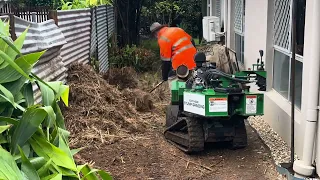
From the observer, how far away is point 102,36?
1280 cm

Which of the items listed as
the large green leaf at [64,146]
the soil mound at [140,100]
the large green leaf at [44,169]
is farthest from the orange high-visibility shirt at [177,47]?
the large green leaf at [44,169]

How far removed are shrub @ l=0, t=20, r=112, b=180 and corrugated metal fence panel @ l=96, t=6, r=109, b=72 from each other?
9.39m

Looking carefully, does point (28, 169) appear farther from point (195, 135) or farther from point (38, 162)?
point (195, 135)

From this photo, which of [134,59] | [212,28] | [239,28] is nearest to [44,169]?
[239,28]

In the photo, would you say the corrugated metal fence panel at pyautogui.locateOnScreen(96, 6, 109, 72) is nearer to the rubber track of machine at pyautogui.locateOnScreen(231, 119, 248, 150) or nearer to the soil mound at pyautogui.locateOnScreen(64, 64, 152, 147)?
the soil mound at pyautogui.locateOnScreen(64, 64, 152, 147)

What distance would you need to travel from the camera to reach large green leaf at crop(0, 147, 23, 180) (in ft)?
5.67

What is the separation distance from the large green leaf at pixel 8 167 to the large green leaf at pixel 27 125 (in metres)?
0.14

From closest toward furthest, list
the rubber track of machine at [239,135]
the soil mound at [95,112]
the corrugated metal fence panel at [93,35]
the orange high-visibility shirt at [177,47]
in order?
the rubber track of machine at [239,135]
the soil mound at [95,112]
the orange high-visibility shirt at [177,47]
the corrugated metal fence panel at [93,35]

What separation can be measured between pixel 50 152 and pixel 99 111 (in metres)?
5.46

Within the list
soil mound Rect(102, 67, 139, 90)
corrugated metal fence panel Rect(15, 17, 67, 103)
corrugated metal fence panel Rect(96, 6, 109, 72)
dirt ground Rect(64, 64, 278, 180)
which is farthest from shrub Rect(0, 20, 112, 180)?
corrugated metal fence panel Rect(96, 6, 109, 72)

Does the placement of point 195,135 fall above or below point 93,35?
below

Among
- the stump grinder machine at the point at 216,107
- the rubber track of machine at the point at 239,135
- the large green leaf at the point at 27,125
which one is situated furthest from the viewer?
the rubber track of machine at the point at 239,135

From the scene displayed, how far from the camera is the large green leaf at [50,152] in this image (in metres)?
2.04

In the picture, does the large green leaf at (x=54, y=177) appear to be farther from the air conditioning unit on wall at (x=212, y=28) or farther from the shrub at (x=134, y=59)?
the air conditioning unit on wall at (x=212, y=28)
